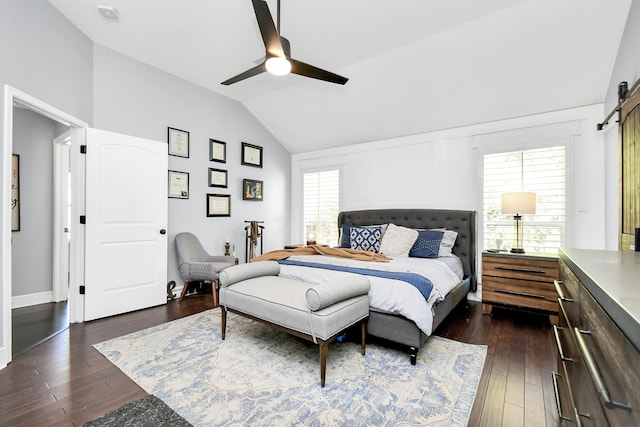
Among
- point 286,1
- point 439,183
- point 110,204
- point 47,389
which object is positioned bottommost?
point 47,389

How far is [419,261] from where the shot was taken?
3.29 m

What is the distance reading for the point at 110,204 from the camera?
3387 millimetres

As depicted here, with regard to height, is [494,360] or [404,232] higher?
[404,232]

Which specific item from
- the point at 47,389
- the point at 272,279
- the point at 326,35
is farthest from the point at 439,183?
the point at 47,389

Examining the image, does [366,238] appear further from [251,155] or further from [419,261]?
[251,155]

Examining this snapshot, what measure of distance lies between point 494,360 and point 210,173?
427cm

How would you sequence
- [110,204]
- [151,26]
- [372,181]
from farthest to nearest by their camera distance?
1. [372,181]
2. [110,204]
3. [151,26]

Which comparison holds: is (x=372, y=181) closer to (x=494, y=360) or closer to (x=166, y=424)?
(x=494, y=360)

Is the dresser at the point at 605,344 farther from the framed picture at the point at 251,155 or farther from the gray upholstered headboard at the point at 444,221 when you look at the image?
the framed picture at the point at 251,155

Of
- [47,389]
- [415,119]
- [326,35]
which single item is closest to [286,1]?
[326,35]

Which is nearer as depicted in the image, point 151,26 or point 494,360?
point 494,360

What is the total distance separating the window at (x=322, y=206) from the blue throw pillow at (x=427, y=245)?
1.81 m

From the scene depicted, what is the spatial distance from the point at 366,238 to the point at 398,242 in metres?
0.48

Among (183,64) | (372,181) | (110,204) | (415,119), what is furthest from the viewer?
(372,181)
